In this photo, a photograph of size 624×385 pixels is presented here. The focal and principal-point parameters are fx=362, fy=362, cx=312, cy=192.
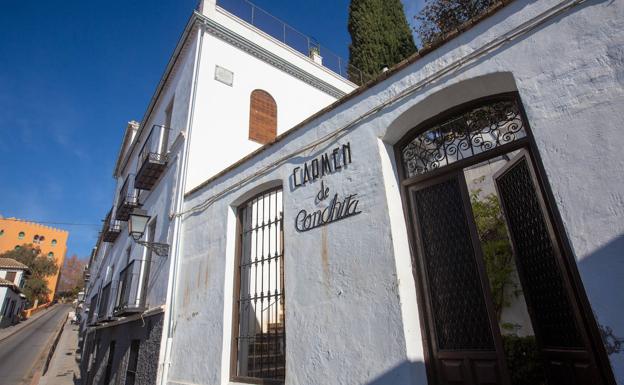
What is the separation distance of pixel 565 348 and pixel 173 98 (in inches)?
385

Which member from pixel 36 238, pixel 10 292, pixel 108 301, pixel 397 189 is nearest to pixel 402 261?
pixel 397 189

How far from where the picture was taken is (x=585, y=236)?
2.44m

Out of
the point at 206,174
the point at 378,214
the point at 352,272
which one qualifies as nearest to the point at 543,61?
the point at 378,214

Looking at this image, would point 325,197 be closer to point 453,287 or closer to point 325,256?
point 325,256

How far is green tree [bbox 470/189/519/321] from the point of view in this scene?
6578 millimetres

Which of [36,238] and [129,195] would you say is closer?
[129,195]

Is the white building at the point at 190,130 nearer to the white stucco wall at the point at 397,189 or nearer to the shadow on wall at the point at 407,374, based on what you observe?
the white stucco wall at the point at 397,189

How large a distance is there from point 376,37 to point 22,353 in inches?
989

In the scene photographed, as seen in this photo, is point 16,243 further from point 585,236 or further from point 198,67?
point 585,236

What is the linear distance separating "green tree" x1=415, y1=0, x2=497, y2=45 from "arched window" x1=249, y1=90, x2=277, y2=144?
4.57 metres

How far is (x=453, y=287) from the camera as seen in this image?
329cm

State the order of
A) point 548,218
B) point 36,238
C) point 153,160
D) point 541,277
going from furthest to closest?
point 36,238
point 153,160
point 541,277
point 548,218

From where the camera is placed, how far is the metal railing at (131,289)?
804 cm

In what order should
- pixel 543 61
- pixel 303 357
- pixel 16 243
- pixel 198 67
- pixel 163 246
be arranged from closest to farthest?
pixel 543 61
pixel 303 357
pixel 163 246
pixel 198 67
pixel 16 243
